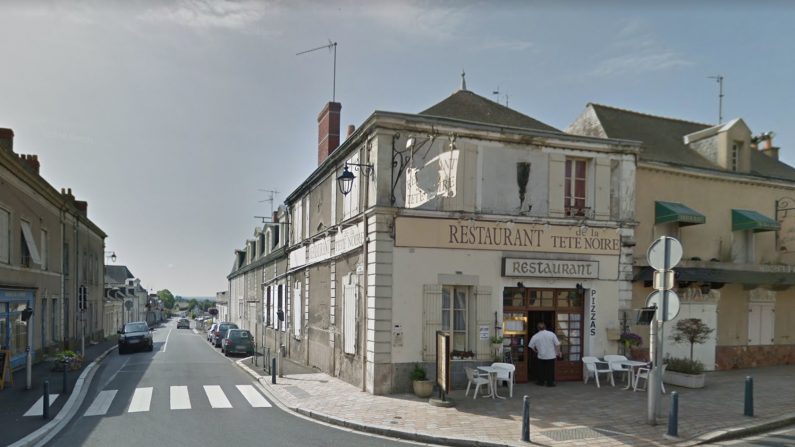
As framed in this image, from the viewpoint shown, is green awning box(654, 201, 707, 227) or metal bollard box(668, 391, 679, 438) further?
green awning box(654, 201, 707, 227)

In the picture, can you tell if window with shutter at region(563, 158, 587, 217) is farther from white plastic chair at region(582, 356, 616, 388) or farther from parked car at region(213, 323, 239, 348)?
parked car at region(213, 323, 239, 348)

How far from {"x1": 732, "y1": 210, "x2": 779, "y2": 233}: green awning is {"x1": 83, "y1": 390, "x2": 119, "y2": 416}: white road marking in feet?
59.4

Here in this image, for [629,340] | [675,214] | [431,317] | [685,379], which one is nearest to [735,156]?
[675,214]

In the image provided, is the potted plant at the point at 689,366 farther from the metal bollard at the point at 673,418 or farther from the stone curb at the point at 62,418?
the stone curb at the point at 62,418

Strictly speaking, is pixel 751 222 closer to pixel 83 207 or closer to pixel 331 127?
pixel 331 127

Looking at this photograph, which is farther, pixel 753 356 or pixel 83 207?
A: pixel 83 207

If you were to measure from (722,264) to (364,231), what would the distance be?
11.1 metres

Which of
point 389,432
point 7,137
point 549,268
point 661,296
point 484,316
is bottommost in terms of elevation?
point 389,432

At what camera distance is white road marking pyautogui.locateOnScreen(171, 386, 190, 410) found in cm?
1244

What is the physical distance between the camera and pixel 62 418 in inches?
442

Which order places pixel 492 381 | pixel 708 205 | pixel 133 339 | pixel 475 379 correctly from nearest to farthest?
pixel 475 379 → pixel 492 381 → pixel 708 205 → pixel 133 339

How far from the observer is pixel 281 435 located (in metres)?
9.91

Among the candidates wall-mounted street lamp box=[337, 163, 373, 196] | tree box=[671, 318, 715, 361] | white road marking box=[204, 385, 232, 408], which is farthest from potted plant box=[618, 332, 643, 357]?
white road marking box=[204, 385, 232, 408]

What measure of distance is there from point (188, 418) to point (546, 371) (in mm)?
8320
